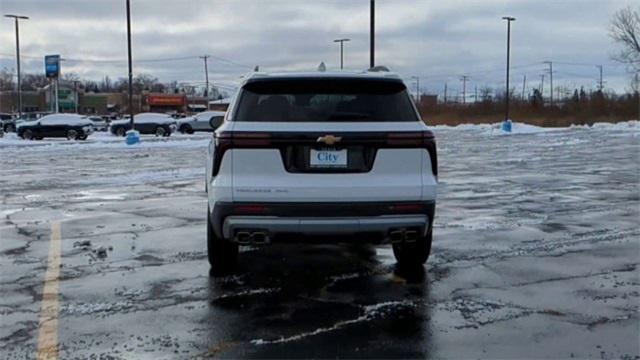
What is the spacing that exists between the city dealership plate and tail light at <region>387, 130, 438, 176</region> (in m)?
0.39

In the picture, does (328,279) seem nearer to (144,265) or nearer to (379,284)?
(379,284)

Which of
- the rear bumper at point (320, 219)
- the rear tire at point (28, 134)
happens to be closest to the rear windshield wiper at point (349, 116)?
the rear bumper at point (320, 219)

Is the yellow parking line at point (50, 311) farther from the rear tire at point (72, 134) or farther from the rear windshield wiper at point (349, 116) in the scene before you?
the rear tire at point (72, 134)

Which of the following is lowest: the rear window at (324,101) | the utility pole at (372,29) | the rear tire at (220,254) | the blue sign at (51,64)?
the rear tire at (220,254)

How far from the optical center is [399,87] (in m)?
6.28

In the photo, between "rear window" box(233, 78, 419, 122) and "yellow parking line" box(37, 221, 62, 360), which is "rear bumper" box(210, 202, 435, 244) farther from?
"yellow parking line" box(37, 221, 62, 360)

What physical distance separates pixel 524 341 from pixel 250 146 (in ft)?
8.12

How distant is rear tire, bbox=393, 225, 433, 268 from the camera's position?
22.3ft

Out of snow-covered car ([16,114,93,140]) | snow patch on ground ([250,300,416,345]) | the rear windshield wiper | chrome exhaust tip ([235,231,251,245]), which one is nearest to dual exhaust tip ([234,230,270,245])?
chrome exhaust tip ([235,231,251,245])

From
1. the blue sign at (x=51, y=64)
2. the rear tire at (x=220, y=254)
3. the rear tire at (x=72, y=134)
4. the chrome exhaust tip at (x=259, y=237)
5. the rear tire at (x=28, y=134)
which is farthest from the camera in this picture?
the blue sign at (x=51, y=64)

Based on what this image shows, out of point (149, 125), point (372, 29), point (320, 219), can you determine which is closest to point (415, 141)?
point (320, 219)

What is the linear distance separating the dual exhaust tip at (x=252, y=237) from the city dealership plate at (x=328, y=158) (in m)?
0.68

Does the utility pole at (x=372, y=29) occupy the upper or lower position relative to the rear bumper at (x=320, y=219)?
upper

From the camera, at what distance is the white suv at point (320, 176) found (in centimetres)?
580
